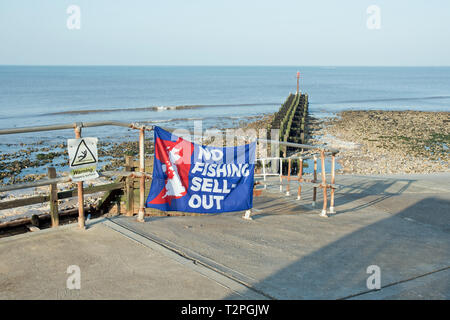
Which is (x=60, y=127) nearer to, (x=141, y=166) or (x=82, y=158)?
(x=82, y=158)

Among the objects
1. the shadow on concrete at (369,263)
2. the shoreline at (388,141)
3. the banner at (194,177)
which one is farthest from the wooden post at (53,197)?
the shoreline at (388,141)

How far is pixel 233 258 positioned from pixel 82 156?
7.37ft

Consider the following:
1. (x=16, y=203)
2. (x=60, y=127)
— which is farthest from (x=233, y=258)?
(x=16, y=203)

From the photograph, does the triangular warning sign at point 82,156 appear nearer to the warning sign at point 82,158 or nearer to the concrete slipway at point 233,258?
the warning sign at point 82,158

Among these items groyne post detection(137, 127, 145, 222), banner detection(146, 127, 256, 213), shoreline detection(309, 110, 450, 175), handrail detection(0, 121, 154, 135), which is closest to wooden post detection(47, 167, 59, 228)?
handrail detection(0, 121, 154, 135)

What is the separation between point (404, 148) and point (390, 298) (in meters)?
23.5

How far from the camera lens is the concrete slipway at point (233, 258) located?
13.4 feet

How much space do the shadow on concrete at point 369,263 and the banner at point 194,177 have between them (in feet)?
4.28

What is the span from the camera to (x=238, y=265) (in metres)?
4.70

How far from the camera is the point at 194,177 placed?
5926 millimetres

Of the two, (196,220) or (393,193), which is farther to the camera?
(393,193)
